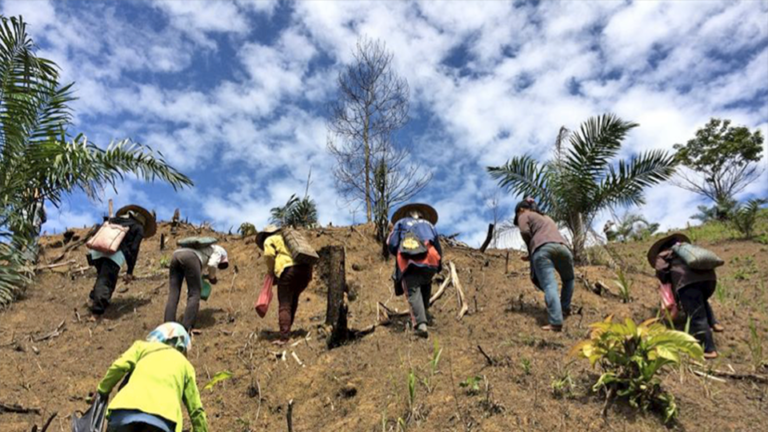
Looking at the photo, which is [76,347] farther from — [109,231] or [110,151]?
[110,151]

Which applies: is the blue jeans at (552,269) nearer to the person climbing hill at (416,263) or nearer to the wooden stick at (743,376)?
the person climbing hill at (416,263)

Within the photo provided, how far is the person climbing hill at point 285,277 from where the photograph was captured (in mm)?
7191

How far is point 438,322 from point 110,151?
6141 mm

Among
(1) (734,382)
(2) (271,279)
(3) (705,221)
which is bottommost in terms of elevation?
(1) (734,382)

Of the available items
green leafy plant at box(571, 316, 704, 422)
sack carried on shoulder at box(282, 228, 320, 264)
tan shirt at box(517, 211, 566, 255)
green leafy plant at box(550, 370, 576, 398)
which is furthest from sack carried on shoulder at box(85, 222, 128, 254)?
green leafy plant at box(571, 316, 704, 422)

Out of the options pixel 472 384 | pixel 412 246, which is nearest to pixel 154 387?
pixel 472 384

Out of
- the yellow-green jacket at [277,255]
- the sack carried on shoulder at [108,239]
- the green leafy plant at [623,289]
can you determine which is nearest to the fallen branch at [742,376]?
the green leafy plant at [623,289]

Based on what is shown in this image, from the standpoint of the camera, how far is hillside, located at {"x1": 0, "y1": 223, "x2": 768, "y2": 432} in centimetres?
470

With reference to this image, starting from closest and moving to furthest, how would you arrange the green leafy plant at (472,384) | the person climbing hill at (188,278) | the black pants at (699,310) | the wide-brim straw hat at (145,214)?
the green leafy plant at (472,384)
the black pants at (699,310)
the person climbing hill at (188,278)
the wide-brim straw hat at (145,214)

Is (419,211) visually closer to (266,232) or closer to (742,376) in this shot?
(266,232)

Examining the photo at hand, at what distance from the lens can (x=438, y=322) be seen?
25.2 feet

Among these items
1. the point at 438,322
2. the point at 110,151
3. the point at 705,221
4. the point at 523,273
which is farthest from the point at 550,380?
the point at 705,221

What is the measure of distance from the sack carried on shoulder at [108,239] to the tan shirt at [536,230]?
6.05 metres

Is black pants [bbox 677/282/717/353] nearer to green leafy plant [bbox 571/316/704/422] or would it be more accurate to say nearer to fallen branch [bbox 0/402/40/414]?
green leafy plant [bbox 571/316/704/422]
